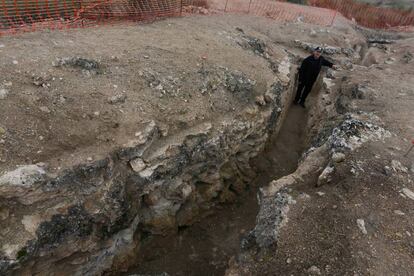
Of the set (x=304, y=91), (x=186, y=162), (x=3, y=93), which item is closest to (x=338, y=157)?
(x=186, y=162)

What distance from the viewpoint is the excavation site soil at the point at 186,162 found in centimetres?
532

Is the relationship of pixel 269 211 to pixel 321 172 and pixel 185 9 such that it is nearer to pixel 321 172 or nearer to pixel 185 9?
pixel 321 172

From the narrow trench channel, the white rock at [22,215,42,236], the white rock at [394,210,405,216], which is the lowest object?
the narrow trench channel

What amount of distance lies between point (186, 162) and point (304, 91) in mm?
5481

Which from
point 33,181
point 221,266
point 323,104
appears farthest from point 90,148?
point 323,104

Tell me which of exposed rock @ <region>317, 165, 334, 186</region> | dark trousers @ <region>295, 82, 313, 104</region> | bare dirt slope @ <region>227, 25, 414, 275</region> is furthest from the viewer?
dark trousers @ <region>295, 82, 313, 104</region>

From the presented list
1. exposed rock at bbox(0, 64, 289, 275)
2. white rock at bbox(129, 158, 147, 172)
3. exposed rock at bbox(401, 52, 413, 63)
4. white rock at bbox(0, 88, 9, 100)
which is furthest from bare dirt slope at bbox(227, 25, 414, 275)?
exposed rock at bbox(401, 52, 413, 63)

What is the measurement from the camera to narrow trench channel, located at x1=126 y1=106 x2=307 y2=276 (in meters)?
7.34

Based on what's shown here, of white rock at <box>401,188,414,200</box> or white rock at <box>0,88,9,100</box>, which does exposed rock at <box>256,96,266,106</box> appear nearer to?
white rock at <box>401,188,414,200</box>

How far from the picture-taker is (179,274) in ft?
23.6

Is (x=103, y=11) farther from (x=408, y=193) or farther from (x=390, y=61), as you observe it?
(x=390, y=61)

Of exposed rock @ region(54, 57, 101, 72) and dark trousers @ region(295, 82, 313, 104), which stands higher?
exposed rock @ region(54, 57, 101, 72)

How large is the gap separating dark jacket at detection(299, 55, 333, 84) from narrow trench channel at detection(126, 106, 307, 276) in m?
1.89

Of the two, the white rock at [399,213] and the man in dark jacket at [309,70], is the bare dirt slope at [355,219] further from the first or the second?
the man in dark jacket at [309,70]
